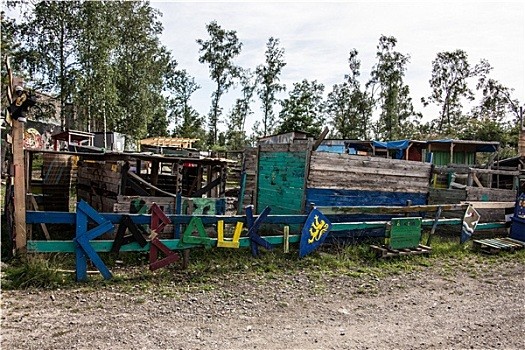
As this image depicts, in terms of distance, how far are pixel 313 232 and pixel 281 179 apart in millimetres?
2230

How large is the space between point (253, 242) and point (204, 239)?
0.95 meters

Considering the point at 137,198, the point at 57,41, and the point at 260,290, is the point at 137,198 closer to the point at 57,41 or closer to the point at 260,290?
the point at 260,290

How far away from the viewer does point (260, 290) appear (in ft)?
18.7

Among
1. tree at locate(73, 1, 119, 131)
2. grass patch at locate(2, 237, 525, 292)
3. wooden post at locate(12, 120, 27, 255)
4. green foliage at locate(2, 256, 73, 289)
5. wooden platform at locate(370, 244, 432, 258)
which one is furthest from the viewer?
tree at locate(73, 1, 119, 131)

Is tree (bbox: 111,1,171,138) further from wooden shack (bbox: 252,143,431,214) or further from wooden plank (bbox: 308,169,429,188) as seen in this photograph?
wooden plank (bbox: 308,169,429,188)

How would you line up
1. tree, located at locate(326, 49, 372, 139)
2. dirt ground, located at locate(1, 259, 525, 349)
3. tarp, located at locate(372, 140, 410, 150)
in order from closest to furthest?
1. dirt ground, located at locate(1, 259, 525, 349)
2. tarp, located at locate(372, 140, 410, 150)
3. tree, located at locate(326, 49, 372, 139)

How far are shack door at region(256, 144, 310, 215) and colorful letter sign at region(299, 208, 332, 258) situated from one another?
4.00ft

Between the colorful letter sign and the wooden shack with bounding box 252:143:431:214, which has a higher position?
the wooden shack with bounding box 252:143:431:214

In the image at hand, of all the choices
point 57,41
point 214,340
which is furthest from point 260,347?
point 57,41

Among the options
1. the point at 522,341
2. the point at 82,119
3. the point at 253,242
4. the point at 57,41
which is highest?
the point at 57,41

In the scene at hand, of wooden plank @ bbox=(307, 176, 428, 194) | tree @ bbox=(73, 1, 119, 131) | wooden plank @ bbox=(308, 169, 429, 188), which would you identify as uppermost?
tree @ bbox=(73, 1, 119, 131)

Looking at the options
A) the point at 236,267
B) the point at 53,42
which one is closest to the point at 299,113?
the point at 53,42

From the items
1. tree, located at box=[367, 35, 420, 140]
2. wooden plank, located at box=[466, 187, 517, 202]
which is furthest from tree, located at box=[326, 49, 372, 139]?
wooden plank, located at box=[466, 187, 517, 202]

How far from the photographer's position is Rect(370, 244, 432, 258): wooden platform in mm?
7645
